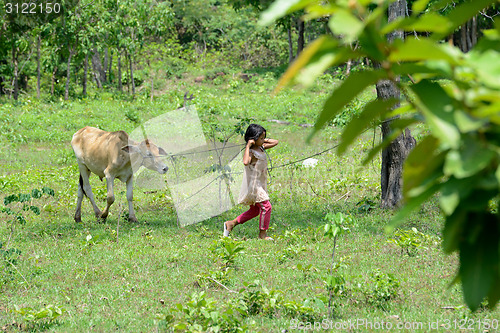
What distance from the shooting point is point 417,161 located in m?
0.96

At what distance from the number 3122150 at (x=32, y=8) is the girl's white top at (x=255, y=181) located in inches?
616

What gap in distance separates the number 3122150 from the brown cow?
12752 mm

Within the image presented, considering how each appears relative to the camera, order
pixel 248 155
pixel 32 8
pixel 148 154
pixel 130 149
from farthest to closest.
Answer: pixel 32 8 < pixel 130 149 < pixel 148 154 < pixel 248 155

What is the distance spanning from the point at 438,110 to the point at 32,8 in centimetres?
2169

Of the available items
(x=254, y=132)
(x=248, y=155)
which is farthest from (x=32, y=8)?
(x=248, y=155)

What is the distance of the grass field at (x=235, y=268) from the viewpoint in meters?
4.02

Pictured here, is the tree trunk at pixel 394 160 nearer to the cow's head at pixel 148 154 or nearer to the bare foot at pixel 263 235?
the bare foot at pixel 263 235

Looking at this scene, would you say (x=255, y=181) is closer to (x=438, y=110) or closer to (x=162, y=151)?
(x=162, y=151)

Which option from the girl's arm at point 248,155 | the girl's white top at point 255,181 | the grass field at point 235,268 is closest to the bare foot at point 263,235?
the grass field at point 235,268

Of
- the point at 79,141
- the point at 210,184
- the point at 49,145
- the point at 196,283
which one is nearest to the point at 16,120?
the point at 49,145

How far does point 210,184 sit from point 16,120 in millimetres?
10430

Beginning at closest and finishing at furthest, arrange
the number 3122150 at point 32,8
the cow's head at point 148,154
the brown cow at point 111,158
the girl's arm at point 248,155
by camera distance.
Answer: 1. the girl's arm at point 248,155
2. the cow's head at point 148,154
3. the brown cow at point 111,158
4. the number 3122150 at point 32,8

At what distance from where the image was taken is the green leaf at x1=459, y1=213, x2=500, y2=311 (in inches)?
34.7

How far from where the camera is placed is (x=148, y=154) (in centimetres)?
825
